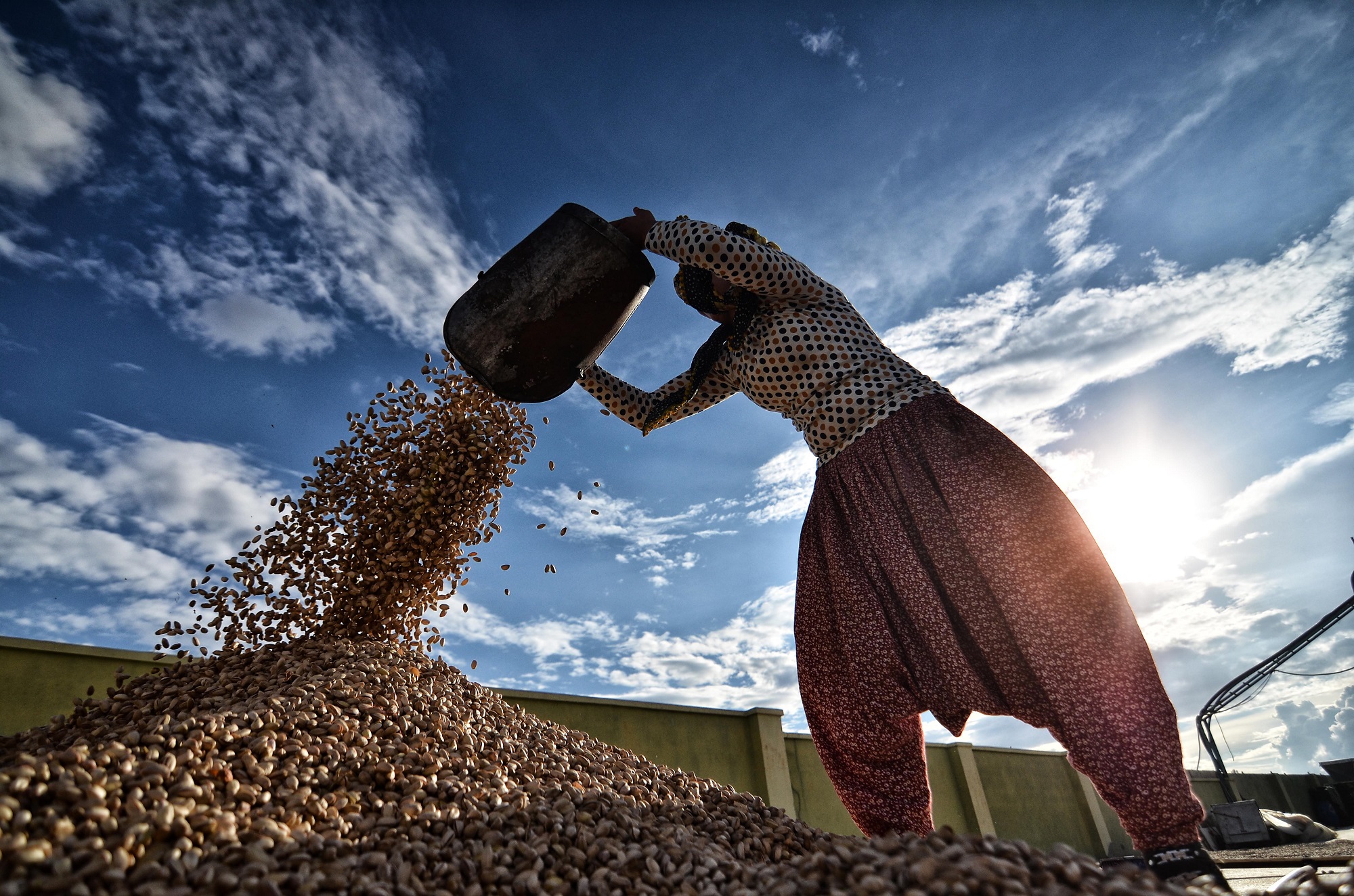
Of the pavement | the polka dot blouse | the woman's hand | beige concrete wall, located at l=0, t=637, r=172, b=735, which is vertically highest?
the woman's hand

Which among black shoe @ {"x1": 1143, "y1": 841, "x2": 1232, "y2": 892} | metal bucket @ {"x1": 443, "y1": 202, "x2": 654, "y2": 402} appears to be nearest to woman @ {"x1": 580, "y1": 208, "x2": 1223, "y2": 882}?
black shoe @ {"x1": 1143, "y1": 841, "x2": 1232, "y2": 892}

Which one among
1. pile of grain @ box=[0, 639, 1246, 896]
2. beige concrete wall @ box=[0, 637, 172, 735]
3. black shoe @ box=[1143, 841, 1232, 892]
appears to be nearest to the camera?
pile of grain @ box=[0, 639, 1246, 896]

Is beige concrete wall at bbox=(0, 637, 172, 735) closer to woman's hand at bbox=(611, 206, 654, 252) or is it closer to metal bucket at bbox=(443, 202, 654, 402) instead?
metal bucket at bbox=(443, 202, 654, 402)

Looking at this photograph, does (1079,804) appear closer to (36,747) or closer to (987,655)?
(987,655)

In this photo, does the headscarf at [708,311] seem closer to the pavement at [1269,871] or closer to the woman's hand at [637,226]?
the woman's hand at [637,226]

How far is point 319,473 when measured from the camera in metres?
2.71

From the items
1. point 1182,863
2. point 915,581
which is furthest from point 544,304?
point 1182,863

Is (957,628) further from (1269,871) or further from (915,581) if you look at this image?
(1269,871)

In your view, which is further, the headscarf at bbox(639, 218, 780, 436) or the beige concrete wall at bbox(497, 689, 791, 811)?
the beige concrete wall at bbox(497, 689, 791, 811)

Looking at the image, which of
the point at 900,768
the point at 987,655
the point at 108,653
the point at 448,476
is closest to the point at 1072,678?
the point at 987,655

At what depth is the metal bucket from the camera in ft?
6.99

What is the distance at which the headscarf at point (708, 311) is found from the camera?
7.07 feet

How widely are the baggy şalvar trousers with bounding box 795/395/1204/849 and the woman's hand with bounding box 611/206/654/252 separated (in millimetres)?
987

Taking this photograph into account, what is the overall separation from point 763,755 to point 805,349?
3442 millimetres
